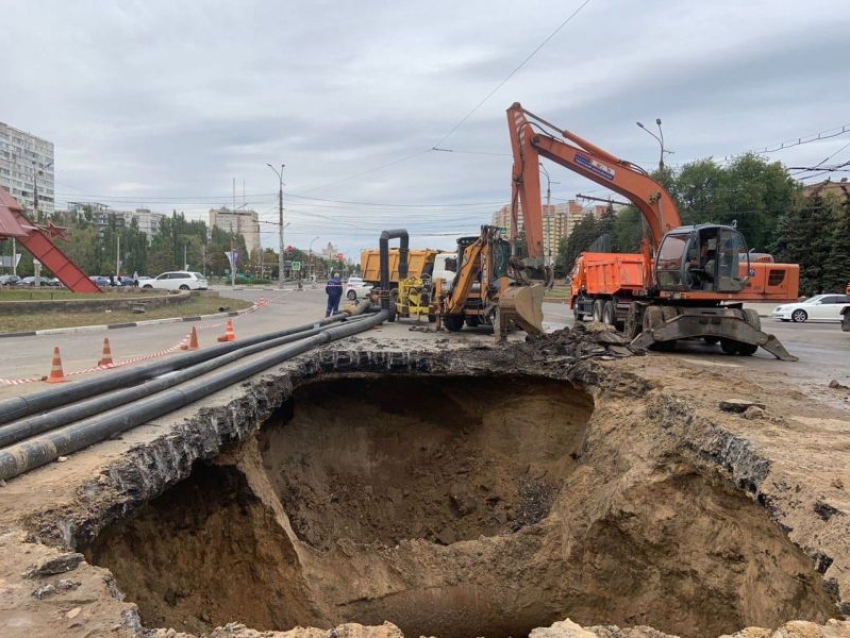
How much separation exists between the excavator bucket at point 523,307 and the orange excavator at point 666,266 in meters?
1.01

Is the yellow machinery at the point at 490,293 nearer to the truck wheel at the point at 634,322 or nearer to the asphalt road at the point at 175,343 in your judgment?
the asphalt road at the point at 175,343

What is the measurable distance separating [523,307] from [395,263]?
11.7 meters

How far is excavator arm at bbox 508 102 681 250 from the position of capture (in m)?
12.2

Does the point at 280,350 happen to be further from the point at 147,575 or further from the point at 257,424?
the point at 147,575

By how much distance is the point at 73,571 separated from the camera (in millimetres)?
2764

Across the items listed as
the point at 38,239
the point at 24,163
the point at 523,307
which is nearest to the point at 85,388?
the point at 523,307

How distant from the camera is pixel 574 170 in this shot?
12648mm

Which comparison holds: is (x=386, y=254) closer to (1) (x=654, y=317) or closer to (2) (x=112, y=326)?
(1) (x=654, y=317)

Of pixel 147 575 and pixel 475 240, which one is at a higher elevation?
pixel 475 240

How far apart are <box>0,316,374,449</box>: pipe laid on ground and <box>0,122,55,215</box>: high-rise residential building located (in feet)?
238

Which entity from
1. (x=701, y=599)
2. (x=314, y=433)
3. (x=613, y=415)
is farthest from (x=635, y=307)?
(x=701, y=599)

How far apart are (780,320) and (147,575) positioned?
2554 cm

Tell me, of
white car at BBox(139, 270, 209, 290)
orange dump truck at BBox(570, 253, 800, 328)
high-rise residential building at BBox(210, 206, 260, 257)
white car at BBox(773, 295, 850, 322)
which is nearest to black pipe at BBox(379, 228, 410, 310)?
orange dump truck at BBox(570, 253, 800, 328)

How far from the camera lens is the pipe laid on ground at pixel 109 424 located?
374cm
